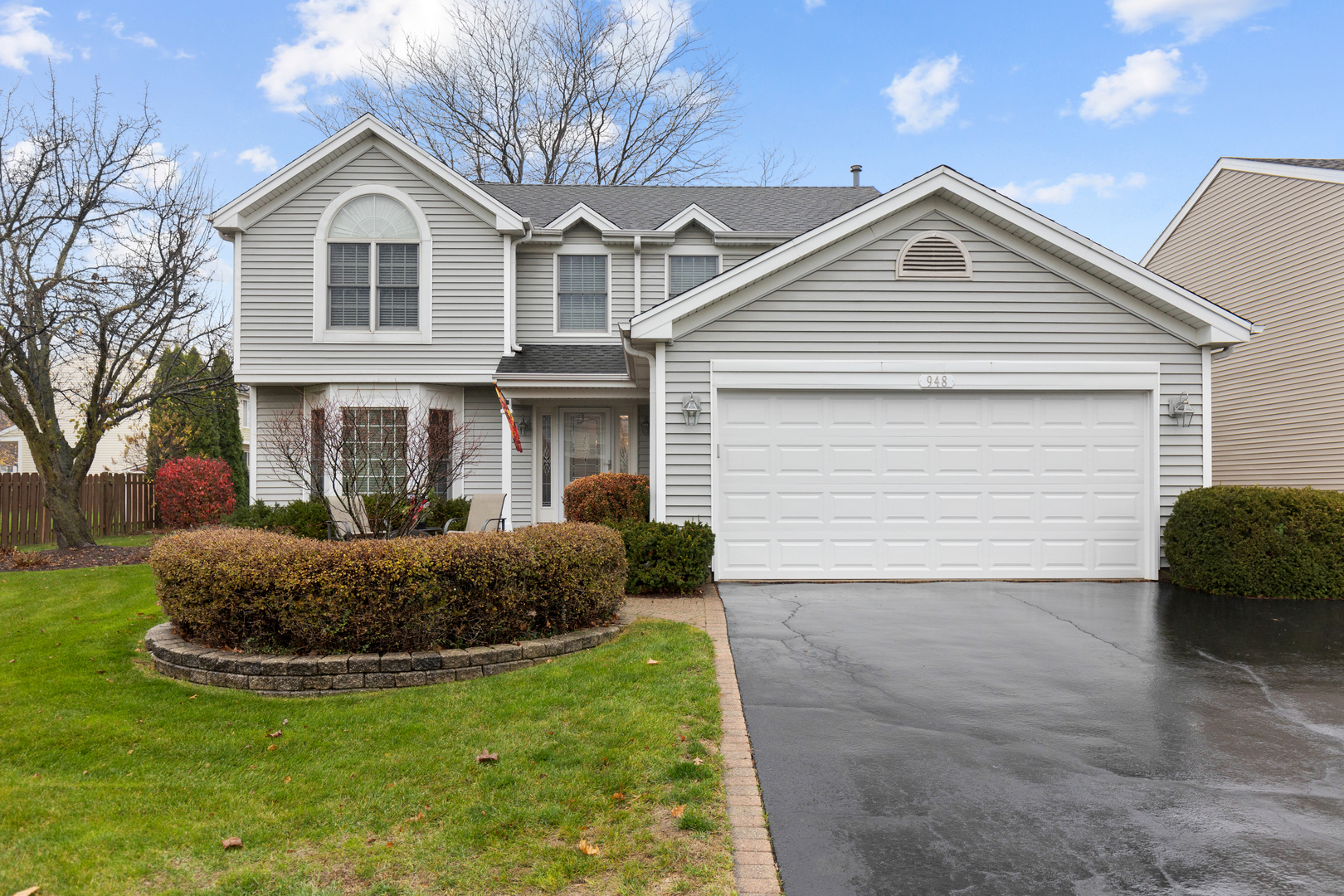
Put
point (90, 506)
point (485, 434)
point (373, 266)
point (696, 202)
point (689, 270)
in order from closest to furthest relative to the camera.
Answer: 1. point (373, 266)
2. point (485, 434)
3. point (689, 270)
4. point (696, 202)
5. point (90, 506)

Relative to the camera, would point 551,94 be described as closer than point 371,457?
No

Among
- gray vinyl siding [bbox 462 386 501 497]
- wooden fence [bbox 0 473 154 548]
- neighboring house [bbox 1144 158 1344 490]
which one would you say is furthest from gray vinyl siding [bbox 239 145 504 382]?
neighboring house [bbox 1144 158 1344 490]

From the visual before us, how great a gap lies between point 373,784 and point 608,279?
11.8 meters

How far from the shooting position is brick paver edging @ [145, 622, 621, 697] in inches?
212

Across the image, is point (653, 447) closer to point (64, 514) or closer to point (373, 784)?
point (373, 784)

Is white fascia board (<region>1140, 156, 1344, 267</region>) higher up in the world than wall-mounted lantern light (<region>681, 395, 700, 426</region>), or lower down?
higher up

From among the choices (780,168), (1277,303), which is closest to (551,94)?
(780,168)

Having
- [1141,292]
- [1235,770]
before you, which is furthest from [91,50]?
[1235,770]

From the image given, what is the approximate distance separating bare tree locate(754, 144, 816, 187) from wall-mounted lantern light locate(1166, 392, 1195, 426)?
65.1ft

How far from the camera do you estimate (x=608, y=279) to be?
47.8 ft

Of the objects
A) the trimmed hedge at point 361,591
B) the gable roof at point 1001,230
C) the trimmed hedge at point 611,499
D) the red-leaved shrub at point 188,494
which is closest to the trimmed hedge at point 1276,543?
the gable roof at point 1001,230

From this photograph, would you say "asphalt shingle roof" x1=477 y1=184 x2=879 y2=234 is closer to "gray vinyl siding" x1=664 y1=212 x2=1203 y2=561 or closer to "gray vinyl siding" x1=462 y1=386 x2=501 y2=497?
"gray vinyl siding" x1=462 y1=386 x2=501 y2=497

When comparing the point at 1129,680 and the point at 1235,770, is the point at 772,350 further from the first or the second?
the point at 1235,770

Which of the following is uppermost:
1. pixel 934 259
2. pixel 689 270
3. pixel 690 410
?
pixel 689 270
